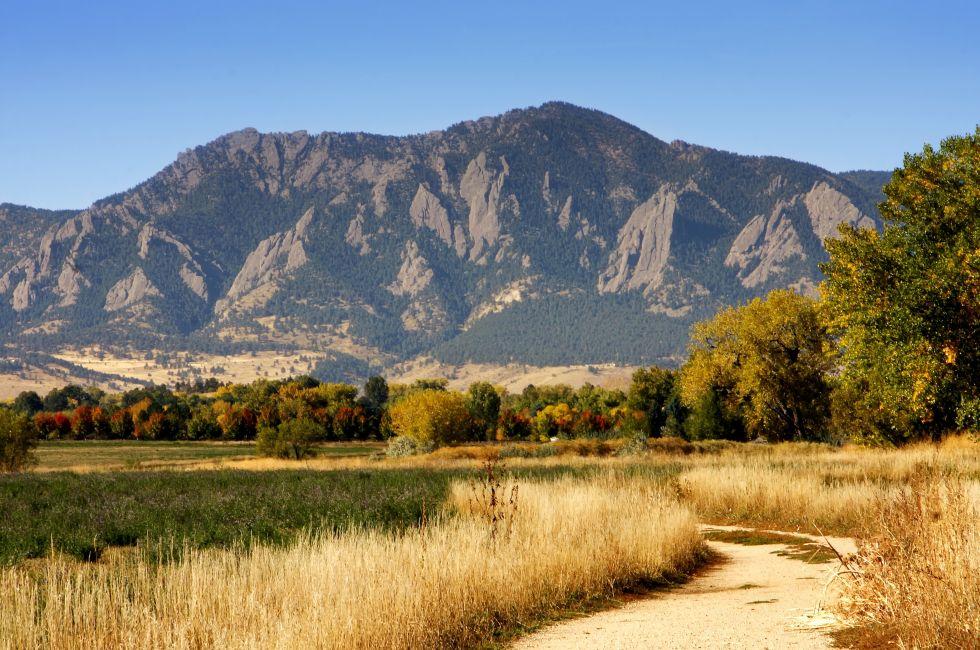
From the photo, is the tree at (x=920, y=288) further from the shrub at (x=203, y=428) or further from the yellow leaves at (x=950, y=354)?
the shrub at (x=203, y=428)

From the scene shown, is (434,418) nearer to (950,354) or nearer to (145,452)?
(145,452)

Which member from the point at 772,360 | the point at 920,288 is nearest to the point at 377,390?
the point at 772,360

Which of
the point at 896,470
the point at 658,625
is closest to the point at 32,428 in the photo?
the point at 896,470

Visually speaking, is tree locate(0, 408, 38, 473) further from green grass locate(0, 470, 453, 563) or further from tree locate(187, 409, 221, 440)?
tree locate(187, 409, 221, 440)

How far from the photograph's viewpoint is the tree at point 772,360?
58281mm

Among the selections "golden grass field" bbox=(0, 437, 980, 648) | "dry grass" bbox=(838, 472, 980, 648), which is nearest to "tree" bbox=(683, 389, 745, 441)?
"golden grass field" bbox=(0, 437, 980, 648)

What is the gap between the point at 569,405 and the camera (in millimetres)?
155000

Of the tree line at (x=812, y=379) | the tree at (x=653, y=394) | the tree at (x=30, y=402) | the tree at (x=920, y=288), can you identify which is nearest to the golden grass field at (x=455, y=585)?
the tree at (x=920, y=288)

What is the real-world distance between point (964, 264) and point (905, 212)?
453 cm

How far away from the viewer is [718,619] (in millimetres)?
11820

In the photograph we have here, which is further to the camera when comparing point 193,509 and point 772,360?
point 772,360

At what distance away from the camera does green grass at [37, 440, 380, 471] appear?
7981cm

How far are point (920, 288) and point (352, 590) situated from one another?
21.9 meters

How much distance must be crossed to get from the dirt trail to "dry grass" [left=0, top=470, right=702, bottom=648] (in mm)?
785
